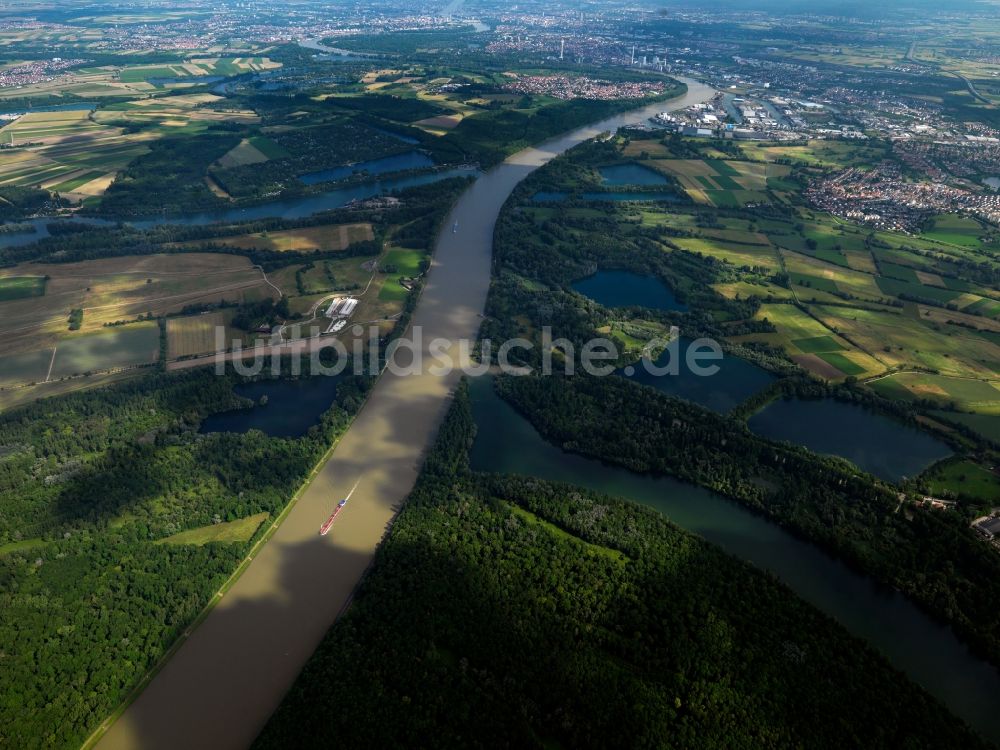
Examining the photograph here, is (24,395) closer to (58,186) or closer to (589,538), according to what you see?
(589,538)

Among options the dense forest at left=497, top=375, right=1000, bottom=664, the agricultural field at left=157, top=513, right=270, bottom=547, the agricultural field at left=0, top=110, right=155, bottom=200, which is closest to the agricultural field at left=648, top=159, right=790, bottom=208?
the dense forest at left=497, top=375, right=1000, bottom=664

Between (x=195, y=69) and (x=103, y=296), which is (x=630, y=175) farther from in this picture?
(x=195, y=69)

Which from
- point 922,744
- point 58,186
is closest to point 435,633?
point 922,744

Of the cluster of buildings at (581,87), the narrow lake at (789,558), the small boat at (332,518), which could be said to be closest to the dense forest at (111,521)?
the small boat at (332,518)

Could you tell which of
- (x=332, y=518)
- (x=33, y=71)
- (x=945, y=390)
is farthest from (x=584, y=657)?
(x=33, y=71)

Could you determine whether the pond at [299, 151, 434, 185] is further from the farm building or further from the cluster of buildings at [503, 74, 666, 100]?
the cluster of buildings at [503, 74, 666, 100]

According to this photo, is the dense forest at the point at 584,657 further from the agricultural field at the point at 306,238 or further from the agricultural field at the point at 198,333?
the agricultural field at the point at 306,238
